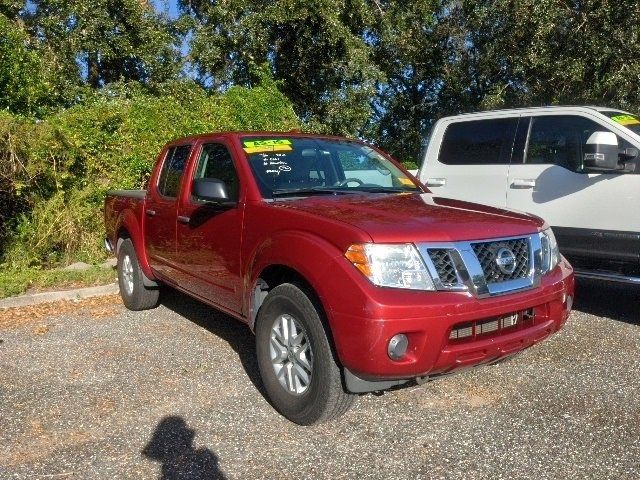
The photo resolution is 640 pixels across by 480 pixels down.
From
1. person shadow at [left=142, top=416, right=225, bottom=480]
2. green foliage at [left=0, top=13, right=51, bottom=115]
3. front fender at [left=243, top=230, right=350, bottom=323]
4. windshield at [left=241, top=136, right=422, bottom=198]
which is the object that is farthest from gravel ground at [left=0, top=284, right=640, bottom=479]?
green foliage at [left=0, top=13, right=51, bottom=115]

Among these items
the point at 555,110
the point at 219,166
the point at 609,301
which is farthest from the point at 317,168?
the point at 609,301

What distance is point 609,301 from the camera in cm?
677

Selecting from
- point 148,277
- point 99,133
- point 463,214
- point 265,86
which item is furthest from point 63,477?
point 265,86

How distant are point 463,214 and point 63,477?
259cm

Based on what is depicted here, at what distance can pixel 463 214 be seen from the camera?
3830 millimetres

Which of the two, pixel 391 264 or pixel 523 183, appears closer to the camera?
pixel 391 264

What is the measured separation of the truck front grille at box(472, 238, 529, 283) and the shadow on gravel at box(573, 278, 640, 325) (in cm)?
266

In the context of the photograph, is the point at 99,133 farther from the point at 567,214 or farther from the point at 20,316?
the point at 567,214

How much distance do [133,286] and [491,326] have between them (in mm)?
4031

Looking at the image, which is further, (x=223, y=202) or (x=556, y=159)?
(x=556, y=159)

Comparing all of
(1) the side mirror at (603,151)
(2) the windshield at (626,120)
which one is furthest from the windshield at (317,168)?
(2) the windshield at (626,120)

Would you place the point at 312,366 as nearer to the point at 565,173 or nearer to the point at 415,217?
the point at 415,217

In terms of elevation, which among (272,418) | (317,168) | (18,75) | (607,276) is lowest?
(272,418)

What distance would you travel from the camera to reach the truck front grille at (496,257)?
346 cm
